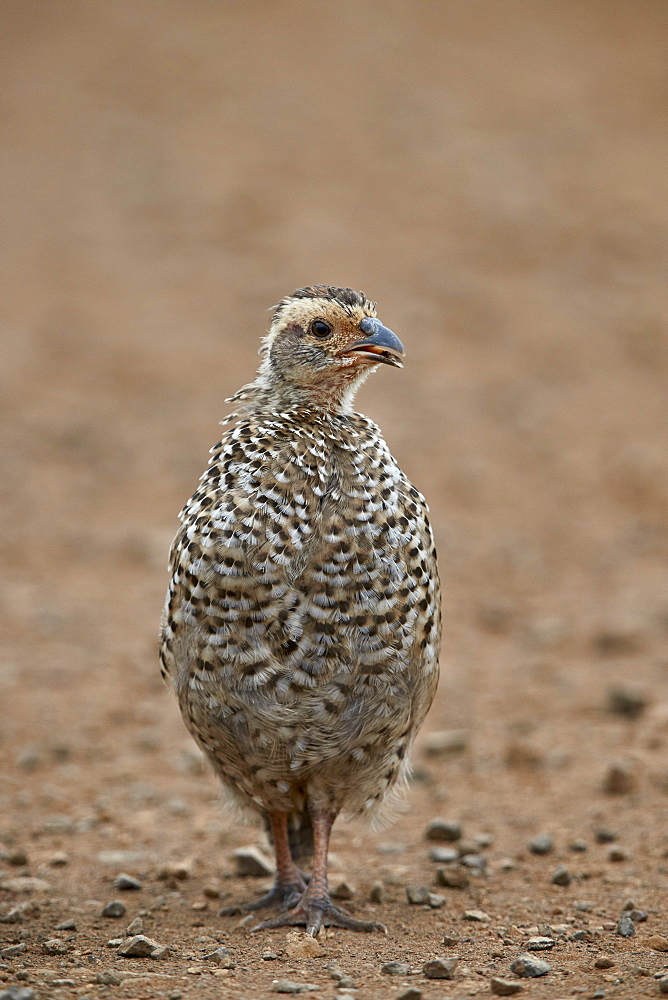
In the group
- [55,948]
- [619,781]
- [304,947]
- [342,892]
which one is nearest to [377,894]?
[342,892]

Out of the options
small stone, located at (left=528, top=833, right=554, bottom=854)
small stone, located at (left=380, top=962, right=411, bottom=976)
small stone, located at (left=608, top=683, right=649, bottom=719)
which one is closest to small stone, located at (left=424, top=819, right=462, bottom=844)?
small stone, located at (left=528, top=833, right=554, bottom=854)

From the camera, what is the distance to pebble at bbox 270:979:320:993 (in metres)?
3.96

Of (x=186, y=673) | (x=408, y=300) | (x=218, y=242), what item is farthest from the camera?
(x=218, y=242)

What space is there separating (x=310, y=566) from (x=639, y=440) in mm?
8954

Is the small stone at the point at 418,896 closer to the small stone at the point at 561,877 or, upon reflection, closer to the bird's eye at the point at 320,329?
the small stone at the point at 561,877

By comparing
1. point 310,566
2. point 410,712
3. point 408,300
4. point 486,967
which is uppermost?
point 408,300

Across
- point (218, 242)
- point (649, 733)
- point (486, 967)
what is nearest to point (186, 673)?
point (486, 967)

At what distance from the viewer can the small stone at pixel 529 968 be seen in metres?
4.18

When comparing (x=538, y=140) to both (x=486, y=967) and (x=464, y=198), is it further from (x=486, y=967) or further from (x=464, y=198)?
(x=486, y=967)

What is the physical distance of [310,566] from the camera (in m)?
4.53

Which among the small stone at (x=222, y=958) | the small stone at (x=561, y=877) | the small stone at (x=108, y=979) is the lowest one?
the small stone at (x=108, y=979)

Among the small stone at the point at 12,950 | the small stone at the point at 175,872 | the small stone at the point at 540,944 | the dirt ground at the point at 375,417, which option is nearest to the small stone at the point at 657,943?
the dirt ground at the point at 375,417

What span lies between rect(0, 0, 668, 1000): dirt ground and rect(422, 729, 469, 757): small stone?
0.04 metres

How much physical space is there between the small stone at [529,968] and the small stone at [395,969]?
379 millimetres
